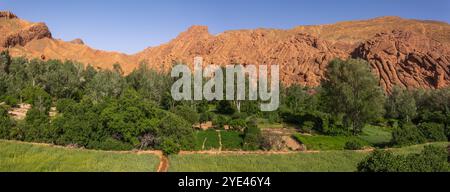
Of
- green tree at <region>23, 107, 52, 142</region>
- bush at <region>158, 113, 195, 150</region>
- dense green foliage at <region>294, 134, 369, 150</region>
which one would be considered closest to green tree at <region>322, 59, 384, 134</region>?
dense green foliage at <region>294, 134, 369, 150</region>

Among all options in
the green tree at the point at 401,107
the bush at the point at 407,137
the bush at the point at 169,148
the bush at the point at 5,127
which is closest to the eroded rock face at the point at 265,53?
the green tree at the point at 401,107

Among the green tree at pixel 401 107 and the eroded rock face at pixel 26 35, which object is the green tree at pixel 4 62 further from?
the green tree at pixel 401 107

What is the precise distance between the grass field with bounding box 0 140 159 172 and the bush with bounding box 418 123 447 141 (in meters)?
33.7

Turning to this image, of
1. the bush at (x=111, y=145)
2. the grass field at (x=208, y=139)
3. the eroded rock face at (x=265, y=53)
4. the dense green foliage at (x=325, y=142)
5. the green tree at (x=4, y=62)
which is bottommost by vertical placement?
the dense green foliage at (x=325, y=142)

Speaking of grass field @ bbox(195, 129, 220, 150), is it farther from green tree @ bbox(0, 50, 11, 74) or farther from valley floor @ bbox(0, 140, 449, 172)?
green tree @ bbox(0, 50, 11, 74)

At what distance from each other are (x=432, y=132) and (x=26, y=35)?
148 meters

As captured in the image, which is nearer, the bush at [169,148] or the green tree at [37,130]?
the bush at [169,148]

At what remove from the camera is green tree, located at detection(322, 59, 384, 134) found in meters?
55.8

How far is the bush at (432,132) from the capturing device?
146 ft

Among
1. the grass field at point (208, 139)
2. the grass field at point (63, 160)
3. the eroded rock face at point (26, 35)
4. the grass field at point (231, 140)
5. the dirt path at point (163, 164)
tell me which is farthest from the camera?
the eroded rock face at point (26, 35)

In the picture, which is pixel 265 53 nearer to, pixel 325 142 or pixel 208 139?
pixel 325 142

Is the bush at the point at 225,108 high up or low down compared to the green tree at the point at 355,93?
down

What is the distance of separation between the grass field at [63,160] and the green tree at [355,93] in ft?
127

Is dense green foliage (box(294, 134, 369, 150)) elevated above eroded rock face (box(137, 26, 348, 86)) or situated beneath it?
situated beneath
